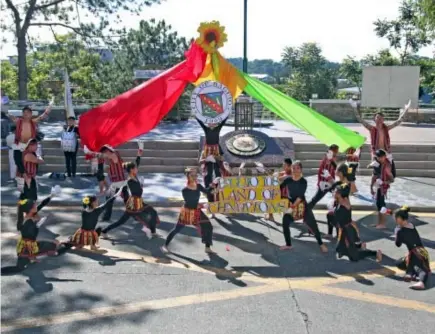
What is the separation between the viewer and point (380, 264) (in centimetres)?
771

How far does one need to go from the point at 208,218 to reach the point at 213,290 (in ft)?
6.10

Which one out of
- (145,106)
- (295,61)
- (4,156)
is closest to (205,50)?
(145,106)

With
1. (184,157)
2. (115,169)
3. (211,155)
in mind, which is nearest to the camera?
(115,169)

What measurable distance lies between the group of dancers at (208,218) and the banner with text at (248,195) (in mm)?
156

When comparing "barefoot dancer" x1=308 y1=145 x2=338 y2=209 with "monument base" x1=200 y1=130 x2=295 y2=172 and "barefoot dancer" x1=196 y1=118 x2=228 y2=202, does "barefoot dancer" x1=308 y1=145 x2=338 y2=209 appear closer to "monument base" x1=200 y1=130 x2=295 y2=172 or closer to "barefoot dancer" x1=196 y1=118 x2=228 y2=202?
"barefoot dancer" x1=196 y1=118 x2=228 y2=202

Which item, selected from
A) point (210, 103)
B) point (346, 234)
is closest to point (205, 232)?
Answer: point (346, 234)

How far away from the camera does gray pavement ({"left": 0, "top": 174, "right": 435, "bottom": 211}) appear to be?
11.1 metres

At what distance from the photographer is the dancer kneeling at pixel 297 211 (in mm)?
8312

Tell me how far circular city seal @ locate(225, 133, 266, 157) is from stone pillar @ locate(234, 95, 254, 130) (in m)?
2.66

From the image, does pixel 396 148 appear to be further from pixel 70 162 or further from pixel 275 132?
pixel 70 162

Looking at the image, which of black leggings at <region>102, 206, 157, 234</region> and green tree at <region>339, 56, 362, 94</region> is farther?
green tree at <region>339, 56, 362, 94</region>

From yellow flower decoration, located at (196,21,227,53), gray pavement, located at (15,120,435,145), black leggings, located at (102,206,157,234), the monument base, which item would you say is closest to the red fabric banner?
yellow flower decoration, located at (196,21,227,53)

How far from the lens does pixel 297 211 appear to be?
8336mm

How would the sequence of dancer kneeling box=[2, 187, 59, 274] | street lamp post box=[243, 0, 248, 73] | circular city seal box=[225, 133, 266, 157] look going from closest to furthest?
dancer kneeling box=[2, 187, 59, 274] → circular city seal box=[225, 133, 266, 157] → street lamp post box=[243, 0, 248, 73]
